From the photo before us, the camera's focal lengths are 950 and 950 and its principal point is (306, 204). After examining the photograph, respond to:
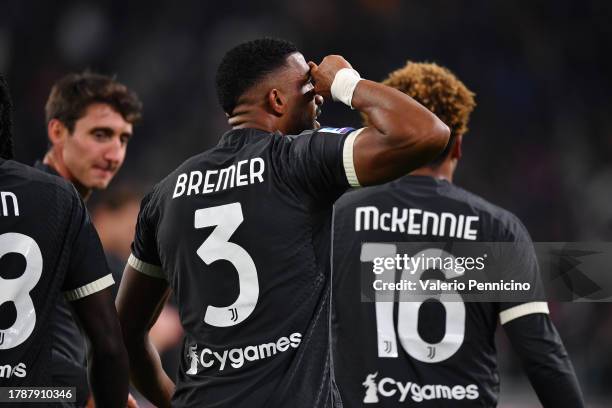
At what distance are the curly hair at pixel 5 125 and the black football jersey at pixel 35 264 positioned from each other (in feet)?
0.45

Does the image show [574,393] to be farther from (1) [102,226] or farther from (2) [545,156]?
(2) [545,156]

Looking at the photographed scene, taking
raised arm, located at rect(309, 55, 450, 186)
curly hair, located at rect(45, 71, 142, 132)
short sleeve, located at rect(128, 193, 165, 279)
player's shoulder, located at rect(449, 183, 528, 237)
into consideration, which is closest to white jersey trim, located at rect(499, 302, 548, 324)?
player's shoulder, located at rect(449, 183, 528, 237)

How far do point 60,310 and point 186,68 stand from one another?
7521 mm

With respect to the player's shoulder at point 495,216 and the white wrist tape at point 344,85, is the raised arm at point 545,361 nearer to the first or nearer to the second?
the player's shoulder at point 495,216

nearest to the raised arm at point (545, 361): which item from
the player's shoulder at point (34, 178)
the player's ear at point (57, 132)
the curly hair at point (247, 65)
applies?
the curly hair at point (247, 65)

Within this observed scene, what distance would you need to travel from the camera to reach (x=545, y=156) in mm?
11422

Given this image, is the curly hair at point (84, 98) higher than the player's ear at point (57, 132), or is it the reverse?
the curly hair at point (84, 98)

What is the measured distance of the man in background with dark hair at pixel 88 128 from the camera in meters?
5.34

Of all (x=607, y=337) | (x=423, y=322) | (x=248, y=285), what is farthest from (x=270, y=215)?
(x=607, y=337)

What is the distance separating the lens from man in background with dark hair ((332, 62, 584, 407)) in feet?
13.6

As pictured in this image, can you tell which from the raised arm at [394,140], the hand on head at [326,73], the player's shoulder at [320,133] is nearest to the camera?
the raised arm at [394,140]

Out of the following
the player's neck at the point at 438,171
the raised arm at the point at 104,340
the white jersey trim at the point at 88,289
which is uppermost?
the player's neck at the point at 438,171

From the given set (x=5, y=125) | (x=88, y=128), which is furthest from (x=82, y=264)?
(x=88, y=128)

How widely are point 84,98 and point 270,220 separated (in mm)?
2615
